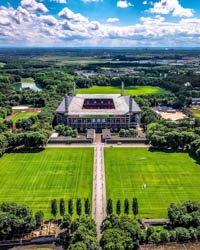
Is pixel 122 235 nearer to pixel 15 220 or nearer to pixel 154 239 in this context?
pixel 154 239

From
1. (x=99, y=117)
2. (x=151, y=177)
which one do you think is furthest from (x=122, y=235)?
(x=99, y=117)

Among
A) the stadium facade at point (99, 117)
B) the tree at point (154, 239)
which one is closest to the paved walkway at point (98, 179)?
the stadium facade at point (99, 117)

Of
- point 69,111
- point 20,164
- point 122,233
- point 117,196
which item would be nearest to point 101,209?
point 117,196

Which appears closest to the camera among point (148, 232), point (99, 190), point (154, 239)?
point (154, 239)

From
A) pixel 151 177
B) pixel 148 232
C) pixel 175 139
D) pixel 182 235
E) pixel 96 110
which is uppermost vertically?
pixel 96 110

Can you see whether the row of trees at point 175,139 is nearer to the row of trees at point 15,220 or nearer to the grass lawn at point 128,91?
the row of trees at point 15,220

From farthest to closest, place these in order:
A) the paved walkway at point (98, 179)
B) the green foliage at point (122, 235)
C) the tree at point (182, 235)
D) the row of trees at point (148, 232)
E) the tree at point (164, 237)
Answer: the paved walkway at point (98, 179)
the tree at point (182, 235)
the tree at point (164, 237)
the row of trees at point (148, 232)
the green foliage at point (122, 235)
